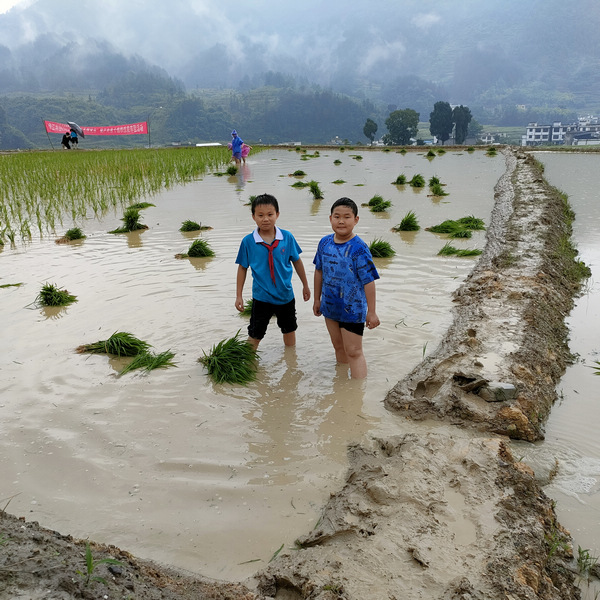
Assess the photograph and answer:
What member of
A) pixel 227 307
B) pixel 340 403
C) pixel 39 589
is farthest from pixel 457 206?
pixel 39 589

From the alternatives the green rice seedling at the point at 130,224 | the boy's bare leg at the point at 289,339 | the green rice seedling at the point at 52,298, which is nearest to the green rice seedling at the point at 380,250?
the boy's bare leg at the point at 289,339

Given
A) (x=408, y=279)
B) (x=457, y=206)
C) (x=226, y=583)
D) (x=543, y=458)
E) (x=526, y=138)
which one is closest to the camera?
(x=226, y=583)

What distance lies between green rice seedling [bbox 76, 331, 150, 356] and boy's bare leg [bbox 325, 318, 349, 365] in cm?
140

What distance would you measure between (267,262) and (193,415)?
3.74 feet

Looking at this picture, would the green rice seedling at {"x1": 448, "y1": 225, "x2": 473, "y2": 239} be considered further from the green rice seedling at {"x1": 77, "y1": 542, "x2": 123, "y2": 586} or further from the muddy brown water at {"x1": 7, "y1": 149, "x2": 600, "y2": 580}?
the green rice seedling at {"x1": 77, "y1": 542, "x2": 123, "y2": 586}

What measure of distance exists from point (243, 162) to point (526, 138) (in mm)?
116866

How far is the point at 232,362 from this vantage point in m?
3.51

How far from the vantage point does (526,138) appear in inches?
4722

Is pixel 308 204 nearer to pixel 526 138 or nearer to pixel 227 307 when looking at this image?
pixel 227 307

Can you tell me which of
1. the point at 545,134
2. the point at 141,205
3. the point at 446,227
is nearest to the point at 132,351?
the point at 446,227

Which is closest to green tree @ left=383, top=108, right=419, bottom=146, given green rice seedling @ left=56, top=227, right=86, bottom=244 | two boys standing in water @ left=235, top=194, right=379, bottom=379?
green rice seedling @ left=56, top=227, right=86, bottom=244

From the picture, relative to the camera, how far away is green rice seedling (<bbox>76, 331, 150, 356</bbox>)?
379 centimetres

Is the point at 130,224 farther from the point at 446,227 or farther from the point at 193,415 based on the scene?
the point at 193,415

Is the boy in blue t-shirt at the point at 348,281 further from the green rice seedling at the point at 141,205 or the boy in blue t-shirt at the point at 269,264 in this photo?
the green rice seedling at the point at 141,205
